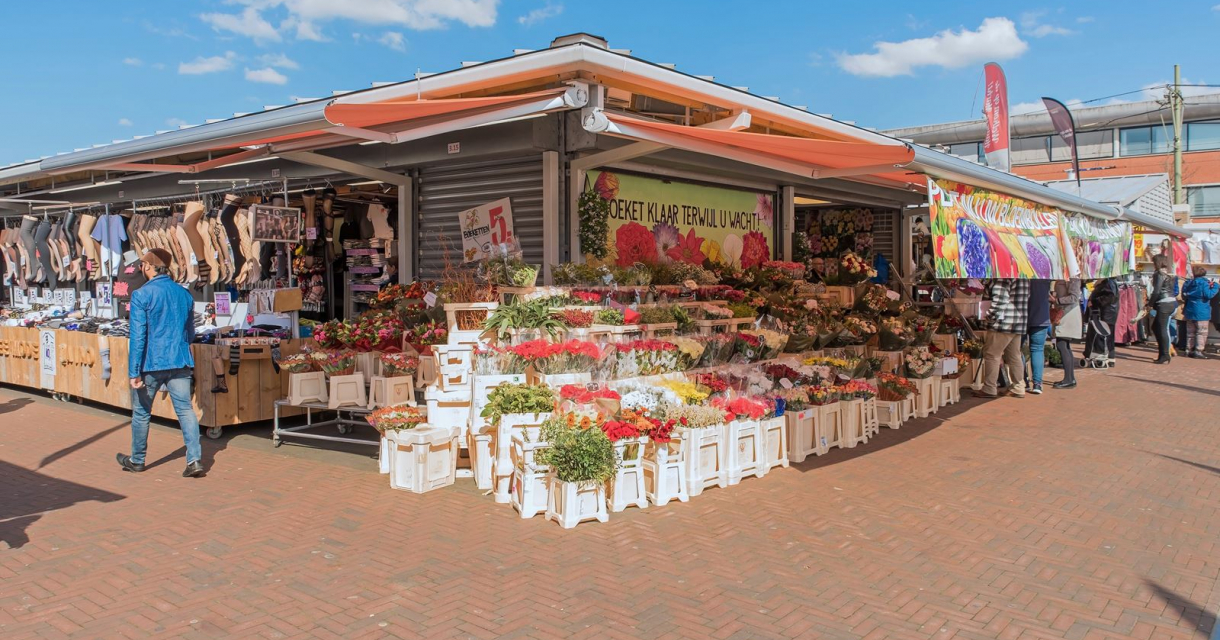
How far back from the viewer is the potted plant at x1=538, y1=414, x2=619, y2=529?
5566 mm

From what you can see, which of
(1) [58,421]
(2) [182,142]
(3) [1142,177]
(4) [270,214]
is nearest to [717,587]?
(2) [182,142]

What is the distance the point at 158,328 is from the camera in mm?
6891

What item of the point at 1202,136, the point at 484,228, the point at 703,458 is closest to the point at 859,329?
the point at 703,458

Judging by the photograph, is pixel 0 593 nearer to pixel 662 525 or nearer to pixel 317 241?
pixel 662 525

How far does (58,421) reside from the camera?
32.0 feet

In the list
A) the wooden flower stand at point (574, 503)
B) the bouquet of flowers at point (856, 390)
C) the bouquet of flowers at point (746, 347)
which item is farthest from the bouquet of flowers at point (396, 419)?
the bouquet of flowers at point (856, 390)

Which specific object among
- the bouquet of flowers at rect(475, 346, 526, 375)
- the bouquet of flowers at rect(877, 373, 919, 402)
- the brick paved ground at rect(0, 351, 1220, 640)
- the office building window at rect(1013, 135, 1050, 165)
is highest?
the office building window at rect(1013, 135, 1050, 165)

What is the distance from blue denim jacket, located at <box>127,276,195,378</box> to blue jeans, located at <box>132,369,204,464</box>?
101 millimetres

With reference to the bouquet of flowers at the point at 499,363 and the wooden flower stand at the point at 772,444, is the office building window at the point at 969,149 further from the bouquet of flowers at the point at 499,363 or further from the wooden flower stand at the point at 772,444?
the bouquet of flowers at the point at 499,363

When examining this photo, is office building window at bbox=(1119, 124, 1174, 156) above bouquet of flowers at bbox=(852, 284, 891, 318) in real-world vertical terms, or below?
above

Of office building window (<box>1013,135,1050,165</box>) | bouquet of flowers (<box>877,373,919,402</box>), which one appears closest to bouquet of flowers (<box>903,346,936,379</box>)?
bouquet of flowers (<box>877,373,919,402</box>)

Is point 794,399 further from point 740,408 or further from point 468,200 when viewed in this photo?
point 468,200

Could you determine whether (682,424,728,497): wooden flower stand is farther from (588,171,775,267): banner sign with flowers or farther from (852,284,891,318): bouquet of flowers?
(852,284,891,318): bouquet of flowers

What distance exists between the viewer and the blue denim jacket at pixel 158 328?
268 inches
